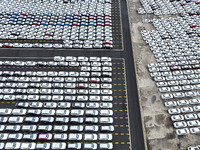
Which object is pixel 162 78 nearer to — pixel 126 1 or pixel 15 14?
pixel 126 1

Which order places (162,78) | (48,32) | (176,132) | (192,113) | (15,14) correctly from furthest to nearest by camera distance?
(15,14) < (48,32) < (162,78) < (192,113) < (176,132)

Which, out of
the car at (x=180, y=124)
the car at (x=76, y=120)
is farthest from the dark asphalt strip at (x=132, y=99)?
the car at (x=76, y=120)

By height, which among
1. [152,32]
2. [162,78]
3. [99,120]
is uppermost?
[152,32]

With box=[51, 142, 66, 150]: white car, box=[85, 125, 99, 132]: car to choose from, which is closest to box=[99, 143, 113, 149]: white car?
box=[85, 125, 99, 132]: car

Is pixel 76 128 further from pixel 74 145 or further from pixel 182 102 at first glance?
pixel 182 102

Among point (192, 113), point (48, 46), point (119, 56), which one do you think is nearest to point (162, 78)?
point (192, 113)

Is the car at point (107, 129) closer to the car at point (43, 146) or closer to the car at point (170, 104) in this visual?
the car at point (43, 146)

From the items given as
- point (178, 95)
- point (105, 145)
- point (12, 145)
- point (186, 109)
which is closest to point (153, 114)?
point (186, 109)
